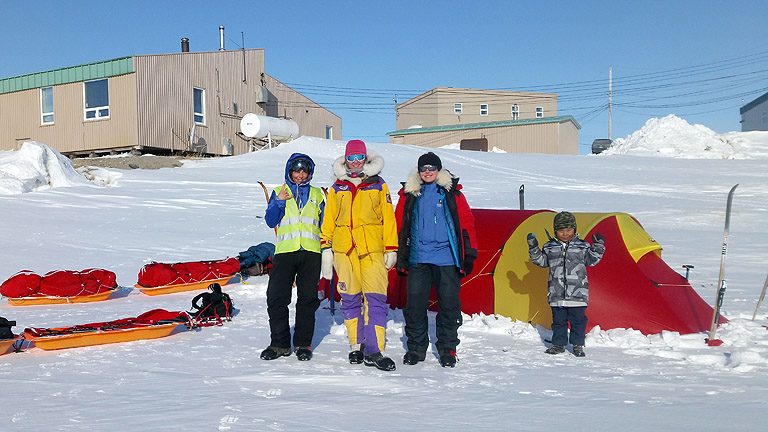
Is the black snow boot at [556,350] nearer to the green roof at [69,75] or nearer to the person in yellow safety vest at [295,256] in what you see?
the person in yellow safety vest at [295,256]

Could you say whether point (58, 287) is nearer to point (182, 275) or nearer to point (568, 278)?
point (182, 275)

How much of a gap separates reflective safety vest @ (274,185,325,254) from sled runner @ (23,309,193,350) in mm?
1491

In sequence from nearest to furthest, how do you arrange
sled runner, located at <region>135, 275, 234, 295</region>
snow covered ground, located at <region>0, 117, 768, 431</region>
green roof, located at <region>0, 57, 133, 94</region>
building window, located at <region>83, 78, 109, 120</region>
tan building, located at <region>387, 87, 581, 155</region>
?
snow covered ground, located at <region>0, 117, 768, 431</region>
sled runner, located at <region>135, 275, 234, 295</region>
green roof, located at <region>0, 57, 133, 94</region>
building window, located at <region>83, 78, 109, 120</region>
tan building, located at <region>387, 87, 581, 155</region>

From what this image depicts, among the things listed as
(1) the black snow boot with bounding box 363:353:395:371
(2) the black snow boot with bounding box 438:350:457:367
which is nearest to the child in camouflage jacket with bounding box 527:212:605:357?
(2) the black snow boot with bounding box 438:350:457:367

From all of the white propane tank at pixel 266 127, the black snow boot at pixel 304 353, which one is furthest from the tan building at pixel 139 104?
the black snow boot at pixel 304 353

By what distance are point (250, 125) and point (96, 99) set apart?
6.53 m

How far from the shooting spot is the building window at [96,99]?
24156 millimetres

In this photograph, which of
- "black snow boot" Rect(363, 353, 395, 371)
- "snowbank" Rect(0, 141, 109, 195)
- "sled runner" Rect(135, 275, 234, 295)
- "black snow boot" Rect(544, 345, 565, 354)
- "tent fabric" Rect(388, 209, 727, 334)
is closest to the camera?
"black snow boot" Rect(363, 353, 395, 371)

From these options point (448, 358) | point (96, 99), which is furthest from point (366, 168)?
point (96, 99)

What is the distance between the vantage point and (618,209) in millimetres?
15875

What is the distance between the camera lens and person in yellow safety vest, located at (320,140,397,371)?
4773 millimetres

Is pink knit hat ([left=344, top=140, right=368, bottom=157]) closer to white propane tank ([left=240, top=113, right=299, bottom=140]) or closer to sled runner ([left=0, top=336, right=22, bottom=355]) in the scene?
sled runner ([left=0, top=336, right=22, bottom=355])

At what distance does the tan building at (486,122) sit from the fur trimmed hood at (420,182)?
30682 millimetres

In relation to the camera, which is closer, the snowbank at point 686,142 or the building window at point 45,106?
the building window at point 45,106
